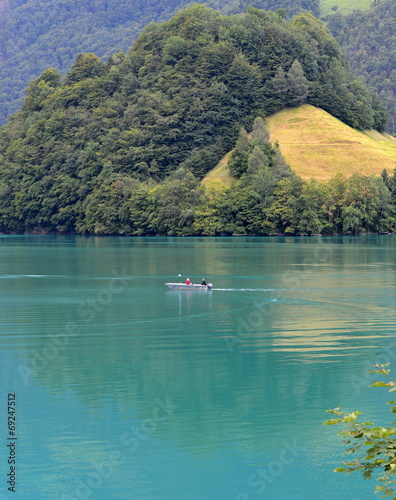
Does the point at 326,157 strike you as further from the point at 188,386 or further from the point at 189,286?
the point at 188,386

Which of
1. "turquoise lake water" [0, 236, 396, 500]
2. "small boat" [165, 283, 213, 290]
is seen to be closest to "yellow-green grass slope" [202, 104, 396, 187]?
"small boat" [165, 283, 213, 290]

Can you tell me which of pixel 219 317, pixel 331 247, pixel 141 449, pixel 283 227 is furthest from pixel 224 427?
pixel 283 227

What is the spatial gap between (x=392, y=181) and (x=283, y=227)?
25.7 metres

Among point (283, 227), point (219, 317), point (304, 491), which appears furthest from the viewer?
point (283, 227)

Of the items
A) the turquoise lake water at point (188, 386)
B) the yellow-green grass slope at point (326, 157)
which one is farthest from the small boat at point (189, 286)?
the yellow-green grass slope at point (326, 157)

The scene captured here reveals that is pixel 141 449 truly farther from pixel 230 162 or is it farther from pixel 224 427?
pixel 230 162

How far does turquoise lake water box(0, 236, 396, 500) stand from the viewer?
73.7ft

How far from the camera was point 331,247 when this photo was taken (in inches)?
4643

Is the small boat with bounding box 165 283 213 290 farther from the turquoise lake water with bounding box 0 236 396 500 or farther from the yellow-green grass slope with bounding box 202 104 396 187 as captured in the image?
the yellow-green grass slope with bounding box 202 104 396 187

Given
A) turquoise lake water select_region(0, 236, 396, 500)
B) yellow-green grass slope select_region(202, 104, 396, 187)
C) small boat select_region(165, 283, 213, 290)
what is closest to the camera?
turquoise lake water select_region(0, 236, 396, 500)

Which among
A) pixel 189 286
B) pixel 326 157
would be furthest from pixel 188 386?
pixel 326 157

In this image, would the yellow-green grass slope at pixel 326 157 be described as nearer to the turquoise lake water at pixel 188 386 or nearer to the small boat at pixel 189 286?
the small boat at pixel 189 286

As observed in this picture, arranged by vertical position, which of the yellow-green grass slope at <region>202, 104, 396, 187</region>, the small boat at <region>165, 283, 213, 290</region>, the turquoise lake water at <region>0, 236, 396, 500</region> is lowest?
the turquoise lake water at <region>0, 236, 396, 500</region>

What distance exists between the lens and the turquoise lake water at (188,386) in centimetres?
2247
